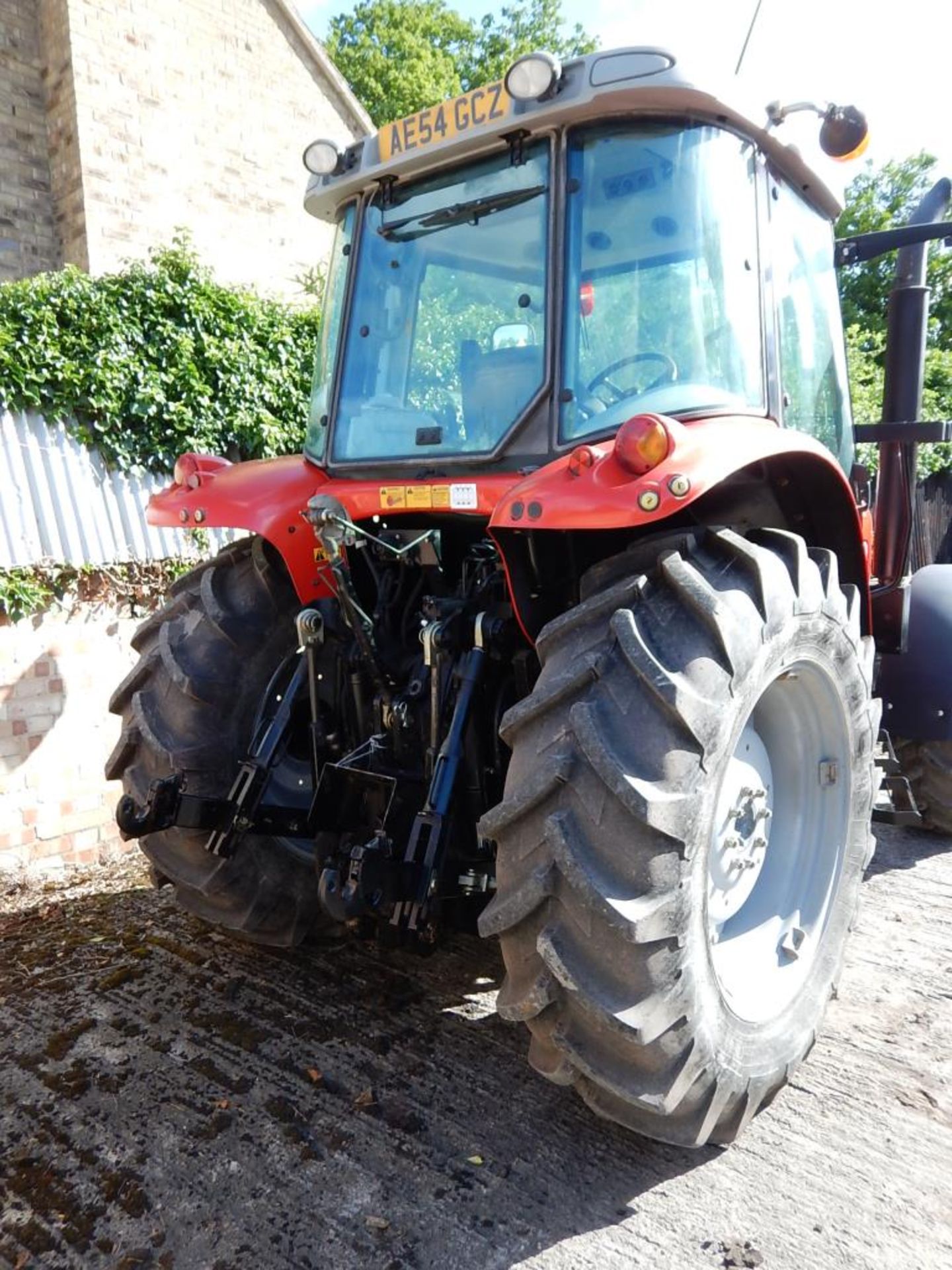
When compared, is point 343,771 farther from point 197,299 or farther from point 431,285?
point 197,299

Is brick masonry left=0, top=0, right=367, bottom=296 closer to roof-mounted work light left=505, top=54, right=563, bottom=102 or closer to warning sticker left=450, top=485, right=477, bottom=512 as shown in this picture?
roof-mounted work light left=505, top=54, right=563, bottom=102

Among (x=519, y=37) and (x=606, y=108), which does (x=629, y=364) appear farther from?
(x=519, y=37)

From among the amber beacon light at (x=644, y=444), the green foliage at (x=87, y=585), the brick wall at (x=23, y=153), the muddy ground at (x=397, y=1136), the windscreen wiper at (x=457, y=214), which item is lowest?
the muddy ground at (x=397, y=1136)

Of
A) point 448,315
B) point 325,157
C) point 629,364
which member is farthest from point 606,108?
point 325,157

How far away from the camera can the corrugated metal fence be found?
439cm

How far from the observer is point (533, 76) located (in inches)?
89.0

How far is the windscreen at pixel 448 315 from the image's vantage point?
2484 millimetres

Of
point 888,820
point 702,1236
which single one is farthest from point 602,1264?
point 888,820

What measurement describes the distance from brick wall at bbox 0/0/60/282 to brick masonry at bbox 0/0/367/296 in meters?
0.01

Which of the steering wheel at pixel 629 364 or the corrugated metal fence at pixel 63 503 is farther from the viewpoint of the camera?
the corrugated metal fence at pixel 63 503

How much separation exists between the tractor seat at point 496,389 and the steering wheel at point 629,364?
0.15 meters

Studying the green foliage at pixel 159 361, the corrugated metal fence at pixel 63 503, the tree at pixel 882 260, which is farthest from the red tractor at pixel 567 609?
the tree at pixel 882 260

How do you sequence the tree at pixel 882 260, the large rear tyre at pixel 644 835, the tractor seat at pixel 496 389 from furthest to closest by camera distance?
the tree at pixel 882 260
the tractor seat at pixel 496 389
the large rear tyre at pixel 644 835

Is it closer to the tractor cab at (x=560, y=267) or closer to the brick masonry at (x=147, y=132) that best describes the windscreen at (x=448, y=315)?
the tractor cab at (x=560, y=267)
